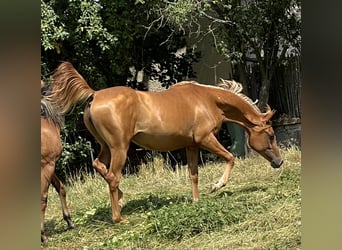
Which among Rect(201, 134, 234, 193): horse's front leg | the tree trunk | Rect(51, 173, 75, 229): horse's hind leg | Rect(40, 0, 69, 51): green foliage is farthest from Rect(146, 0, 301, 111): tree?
Rect(51, 173, 75, 229): horse's hind leg

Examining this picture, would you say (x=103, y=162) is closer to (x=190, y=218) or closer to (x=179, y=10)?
(x=190, y=218)

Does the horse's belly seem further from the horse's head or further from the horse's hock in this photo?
the horse's hock

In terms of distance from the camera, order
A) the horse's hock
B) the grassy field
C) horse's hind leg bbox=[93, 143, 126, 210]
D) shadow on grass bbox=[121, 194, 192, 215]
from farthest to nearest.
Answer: the horse's hock → shadow on grass bbox=[121, 194, 192, 215] → horse's hind leg bbox=[93, 143, 126, 210] → the grassy field

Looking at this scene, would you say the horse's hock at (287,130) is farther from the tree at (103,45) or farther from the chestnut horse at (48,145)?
the chestnut horse at (48,145)

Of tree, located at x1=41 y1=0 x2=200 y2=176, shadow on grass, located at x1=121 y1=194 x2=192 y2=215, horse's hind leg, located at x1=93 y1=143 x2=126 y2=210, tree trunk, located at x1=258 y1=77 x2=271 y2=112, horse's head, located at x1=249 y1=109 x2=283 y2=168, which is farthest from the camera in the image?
tree trunk, located at x1=258 y1=77 x2=271 y2=112

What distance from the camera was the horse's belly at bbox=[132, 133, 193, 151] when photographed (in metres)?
4.54

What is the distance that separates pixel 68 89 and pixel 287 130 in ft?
15.9

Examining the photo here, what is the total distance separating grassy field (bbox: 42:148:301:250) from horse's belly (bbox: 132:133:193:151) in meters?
0.54

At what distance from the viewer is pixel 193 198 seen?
4773mm

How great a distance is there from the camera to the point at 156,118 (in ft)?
14.9

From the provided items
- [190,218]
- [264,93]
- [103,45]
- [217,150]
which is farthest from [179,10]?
[190,218]

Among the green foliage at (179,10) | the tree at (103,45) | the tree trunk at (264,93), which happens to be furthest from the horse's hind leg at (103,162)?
the tree trunk at (264,93)

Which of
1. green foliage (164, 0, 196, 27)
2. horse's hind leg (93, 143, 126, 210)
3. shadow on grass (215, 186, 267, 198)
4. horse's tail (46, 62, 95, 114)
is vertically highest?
green foliage (164, 0, 196, 27)
